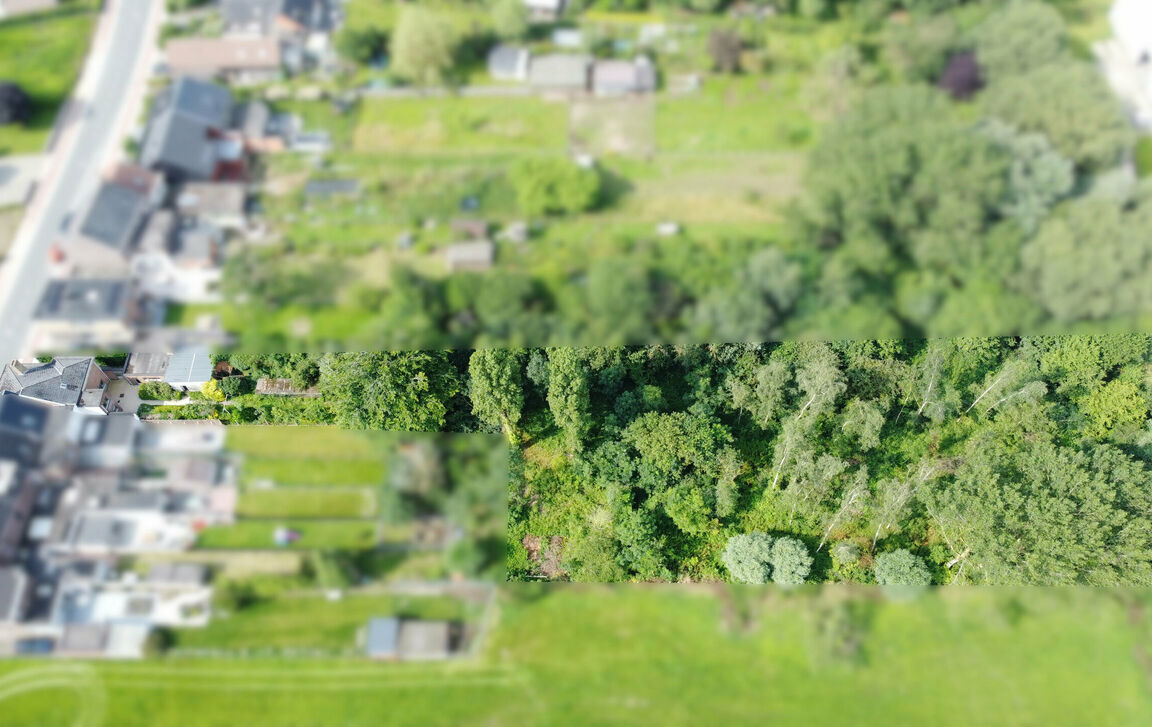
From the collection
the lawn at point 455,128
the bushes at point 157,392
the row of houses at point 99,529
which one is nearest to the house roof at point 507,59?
the lawn at point 455,128

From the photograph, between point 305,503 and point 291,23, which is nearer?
point 305,503

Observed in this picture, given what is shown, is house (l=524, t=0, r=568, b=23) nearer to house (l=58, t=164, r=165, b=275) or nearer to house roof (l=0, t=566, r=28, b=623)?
house (l=58, t=164, r=165, b=275)

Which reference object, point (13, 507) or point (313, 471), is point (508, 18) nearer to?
point (313, 471)

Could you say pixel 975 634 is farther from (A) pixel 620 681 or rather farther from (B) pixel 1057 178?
(B) pixel 1057 178

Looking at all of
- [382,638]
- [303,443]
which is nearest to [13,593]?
[303,443]

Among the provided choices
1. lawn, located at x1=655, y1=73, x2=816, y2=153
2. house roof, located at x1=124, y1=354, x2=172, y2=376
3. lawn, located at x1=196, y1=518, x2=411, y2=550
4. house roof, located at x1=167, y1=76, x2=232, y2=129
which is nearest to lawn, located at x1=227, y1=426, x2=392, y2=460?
lawn, located at x1=196, y1=518, x2=411, y2=550

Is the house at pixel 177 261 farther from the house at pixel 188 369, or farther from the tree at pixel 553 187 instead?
the tree at pixel 553 187

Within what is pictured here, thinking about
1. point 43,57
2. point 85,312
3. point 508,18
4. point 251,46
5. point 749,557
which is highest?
point 508,18
